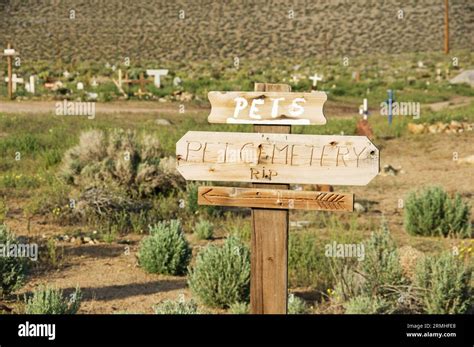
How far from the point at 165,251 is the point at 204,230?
1.51 metres

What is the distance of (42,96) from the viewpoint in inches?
1275

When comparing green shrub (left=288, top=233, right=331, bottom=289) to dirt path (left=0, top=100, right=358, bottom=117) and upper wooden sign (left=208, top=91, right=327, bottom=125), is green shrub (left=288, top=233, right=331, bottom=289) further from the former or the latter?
dirt path (left=0, top=100, right=358, bottom=117)

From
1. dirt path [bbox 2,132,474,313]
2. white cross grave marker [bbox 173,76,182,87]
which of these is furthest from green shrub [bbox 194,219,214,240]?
white cross grave marker [bbox 173,76,182,87]

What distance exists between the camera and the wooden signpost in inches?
235

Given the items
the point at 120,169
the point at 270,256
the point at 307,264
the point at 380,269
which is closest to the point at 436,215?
the point at 307,264

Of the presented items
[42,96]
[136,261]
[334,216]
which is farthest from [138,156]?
[42,96]

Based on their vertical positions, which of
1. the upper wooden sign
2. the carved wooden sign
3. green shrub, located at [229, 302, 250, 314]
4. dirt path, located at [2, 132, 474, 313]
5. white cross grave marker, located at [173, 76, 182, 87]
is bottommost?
dirt path, located at [2, 132, 474, 313]

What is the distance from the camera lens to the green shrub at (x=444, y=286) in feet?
26.9

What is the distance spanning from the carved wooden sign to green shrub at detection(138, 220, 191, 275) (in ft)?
11.7

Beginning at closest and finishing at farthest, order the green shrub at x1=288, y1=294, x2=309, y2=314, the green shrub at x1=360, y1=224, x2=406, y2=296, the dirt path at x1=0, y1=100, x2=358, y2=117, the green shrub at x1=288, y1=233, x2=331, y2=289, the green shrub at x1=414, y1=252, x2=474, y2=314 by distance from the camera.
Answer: the green shrub at x1=288, y1=294, x2=309, y2=314, the green shrub at x1=414, y1=252, x2=474, y2=314, the green shrub at x1=360, y1=224, x2=406, y2=296, the green shrub at x1=288, y1=233, x2=331, y2=289, the dirt path at x1=0, y1=100, x2=358, y2=117

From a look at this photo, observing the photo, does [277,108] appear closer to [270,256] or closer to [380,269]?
[270,256]

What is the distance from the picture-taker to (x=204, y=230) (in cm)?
1113

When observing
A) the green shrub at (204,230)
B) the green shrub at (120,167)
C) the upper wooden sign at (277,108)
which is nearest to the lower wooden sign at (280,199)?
the upper wooden sign at (277,108)

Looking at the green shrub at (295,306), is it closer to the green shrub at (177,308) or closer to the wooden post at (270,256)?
the green shrub at (177,308)
